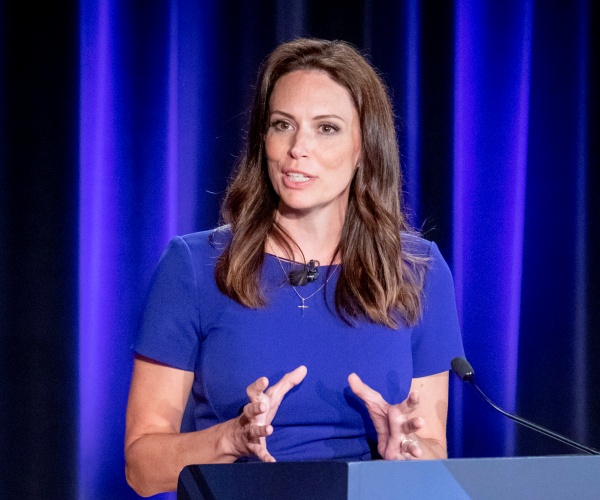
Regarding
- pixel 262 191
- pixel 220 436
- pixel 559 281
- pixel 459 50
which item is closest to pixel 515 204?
pixel 559 281

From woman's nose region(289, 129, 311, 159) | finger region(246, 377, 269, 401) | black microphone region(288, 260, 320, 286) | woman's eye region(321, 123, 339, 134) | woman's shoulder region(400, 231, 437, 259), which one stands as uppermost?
woman's eye region(321, 123, 339, 134)

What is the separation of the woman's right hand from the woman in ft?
0.56

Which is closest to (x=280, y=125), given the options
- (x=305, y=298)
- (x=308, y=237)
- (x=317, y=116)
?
(x=317, y=116)

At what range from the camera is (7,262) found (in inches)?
98.7

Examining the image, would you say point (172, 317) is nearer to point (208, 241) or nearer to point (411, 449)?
point (208, 241)

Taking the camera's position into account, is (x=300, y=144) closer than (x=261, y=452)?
No

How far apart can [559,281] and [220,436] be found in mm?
1491

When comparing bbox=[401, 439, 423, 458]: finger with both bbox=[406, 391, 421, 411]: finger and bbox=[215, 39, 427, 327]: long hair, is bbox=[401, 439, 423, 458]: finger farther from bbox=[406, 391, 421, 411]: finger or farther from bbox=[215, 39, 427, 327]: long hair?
bbox=[215, 39, 427, 327]: long hair

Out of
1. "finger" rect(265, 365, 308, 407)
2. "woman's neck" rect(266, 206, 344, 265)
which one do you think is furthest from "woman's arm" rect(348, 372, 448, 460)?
"woman's neck" rect(266, 206, 344, 265)

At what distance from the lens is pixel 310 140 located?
179 cm

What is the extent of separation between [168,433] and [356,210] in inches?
24.3

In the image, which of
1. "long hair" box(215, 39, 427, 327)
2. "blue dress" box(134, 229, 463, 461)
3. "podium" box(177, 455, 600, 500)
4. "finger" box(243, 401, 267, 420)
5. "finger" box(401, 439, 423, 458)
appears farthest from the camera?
"long hair" box(215, 39, 427, 327)

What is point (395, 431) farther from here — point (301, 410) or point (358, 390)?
point (301, 410)

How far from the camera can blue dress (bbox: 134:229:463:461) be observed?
172 centimetres
